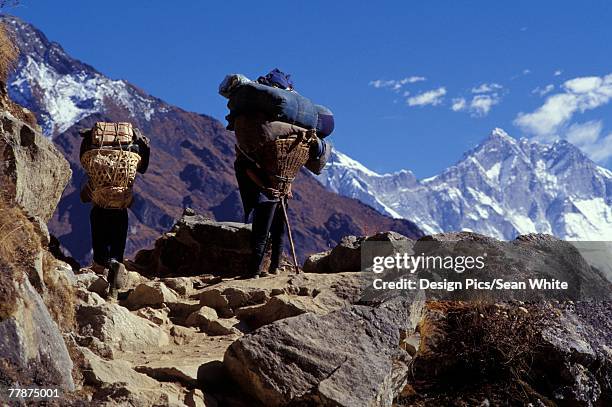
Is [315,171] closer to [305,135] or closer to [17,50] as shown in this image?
[305,135]

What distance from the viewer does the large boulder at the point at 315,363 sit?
536cm

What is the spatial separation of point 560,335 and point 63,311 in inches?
152

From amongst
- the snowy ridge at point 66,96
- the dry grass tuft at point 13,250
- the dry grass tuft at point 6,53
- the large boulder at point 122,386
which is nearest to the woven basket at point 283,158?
the dry grass tuft at point 6,53

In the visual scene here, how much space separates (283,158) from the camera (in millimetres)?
9414

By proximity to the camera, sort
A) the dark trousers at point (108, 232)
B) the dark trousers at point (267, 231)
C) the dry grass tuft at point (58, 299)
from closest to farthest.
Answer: the dry grass tuft at point (58, 299)
the dark trousers at point (267, 231)
the dark trousers at point (108, 232)

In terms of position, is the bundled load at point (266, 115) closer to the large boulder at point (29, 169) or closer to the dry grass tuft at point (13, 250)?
the large boulder at point (29, 169)

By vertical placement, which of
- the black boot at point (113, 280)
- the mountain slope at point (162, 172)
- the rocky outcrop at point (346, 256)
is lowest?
the black boot at point (113, 280)

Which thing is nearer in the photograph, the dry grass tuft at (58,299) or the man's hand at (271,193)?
the dry grass tuft at (58,299)

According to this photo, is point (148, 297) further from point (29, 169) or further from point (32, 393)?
point (32, 393)

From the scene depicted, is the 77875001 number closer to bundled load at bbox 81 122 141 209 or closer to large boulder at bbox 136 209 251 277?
bundled load at bbox 81 122 141 209

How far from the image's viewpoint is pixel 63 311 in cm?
602

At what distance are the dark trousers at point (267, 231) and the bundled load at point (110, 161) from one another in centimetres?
141

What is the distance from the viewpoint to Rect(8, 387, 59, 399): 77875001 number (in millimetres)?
4464

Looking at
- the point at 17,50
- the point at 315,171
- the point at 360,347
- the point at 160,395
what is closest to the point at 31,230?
the point at 160,395
